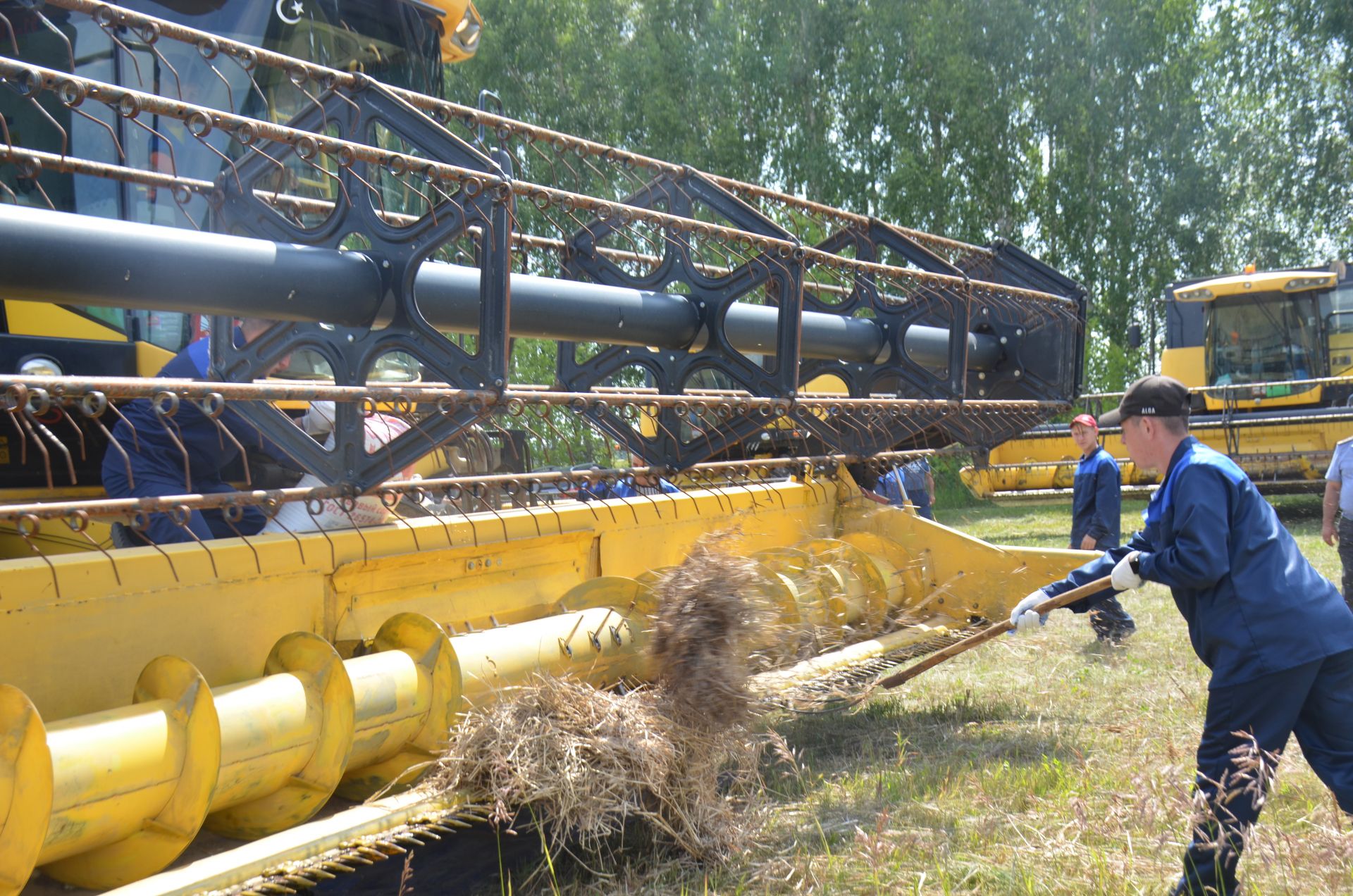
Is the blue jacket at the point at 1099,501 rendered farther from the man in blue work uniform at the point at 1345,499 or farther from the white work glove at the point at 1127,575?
the white work glove at the point at 1127,575

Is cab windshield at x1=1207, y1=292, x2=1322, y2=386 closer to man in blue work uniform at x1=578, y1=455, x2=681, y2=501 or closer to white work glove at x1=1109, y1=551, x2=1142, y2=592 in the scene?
man in blue work uniform at x1=578, y1=455, x2=681, y2=501

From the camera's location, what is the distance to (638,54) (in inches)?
887

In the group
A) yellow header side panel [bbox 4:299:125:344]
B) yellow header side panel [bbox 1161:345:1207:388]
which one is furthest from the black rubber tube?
yellow header side panel [bbox 1161:345:1207:388]

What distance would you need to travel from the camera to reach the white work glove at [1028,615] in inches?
139

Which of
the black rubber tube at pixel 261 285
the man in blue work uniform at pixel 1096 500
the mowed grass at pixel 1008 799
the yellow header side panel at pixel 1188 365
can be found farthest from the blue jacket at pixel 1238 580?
the yellow header side panel at pixel 1188 365

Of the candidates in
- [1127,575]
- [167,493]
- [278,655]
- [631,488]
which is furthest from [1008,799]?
[167,493]

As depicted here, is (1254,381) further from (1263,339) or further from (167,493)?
(167,493)

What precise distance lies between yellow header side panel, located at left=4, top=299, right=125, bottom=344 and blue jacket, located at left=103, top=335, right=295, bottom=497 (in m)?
0.25

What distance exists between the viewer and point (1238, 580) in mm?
3020

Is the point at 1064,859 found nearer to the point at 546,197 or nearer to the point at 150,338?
the point at 546,197

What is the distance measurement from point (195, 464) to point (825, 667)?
219 centimetres

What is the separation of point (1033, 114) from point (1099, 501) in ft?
53.2

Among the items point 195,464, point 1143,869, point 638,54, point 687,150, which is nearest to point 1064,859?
point 1143,869

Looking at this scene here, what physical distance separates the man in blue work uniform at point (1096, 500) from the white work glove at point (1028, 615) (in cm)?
342
